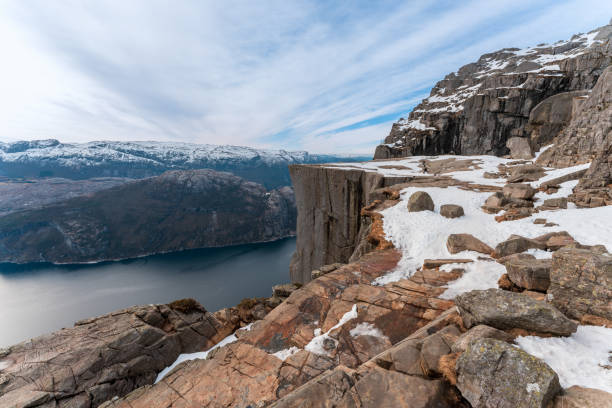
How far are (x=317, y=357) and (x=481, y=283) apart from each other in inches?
249

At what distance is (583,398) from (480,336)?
131 cm

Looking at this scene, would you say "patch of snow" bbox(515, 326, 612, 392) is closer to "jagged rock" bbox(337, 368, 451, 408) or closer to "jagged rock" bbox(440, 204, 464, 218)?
"jagged rock" bbox(337, 368, 451, 408)

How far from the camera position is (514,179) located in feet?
61.3

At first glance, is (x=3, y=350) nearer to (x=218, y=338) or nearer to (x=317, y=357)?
(x=218, y=338)

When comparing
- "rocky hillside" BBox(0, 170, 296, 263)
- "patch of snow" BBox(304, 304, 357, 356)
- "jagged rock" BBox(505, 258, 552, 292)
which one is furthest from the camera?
"rocky hillside" BBox(0, 170, 296, 263)

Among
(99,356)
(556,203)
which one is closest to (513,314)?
(556,203)

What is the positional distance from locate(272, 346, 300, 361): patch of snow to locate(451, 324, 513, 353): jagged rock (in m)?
4.53

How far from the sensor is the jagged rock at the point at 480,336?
4.18m

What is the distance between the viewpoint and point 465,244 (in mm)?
10719

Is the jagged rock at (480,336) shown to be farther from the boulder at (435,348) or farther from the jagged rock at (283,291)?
the jagged rock at (283,291)

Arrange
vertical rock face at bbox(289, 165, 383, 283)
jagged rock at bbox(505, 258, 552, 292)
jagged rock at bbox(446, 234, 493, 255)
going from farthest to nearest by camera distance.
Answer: vertical rock face at bbox(289, 165, 383, 283)
jagged rock at bbox(446, 234, 493, 255)
jagged rock at bbox(505, 258, 552, 292)

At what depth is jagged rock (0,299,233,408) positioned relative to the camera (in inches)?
→ 308

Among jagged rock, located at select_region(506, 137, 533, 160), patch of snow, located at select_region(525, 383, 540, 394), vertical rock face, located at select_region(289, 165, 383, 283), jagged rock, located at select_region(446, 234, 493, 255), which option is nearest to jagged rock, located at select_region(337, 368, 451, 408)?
patch of snow, located at select_region(525, 383, 540, 394)

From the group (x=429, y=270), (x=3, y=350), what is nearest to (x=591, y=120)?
(x=429, y=270)
